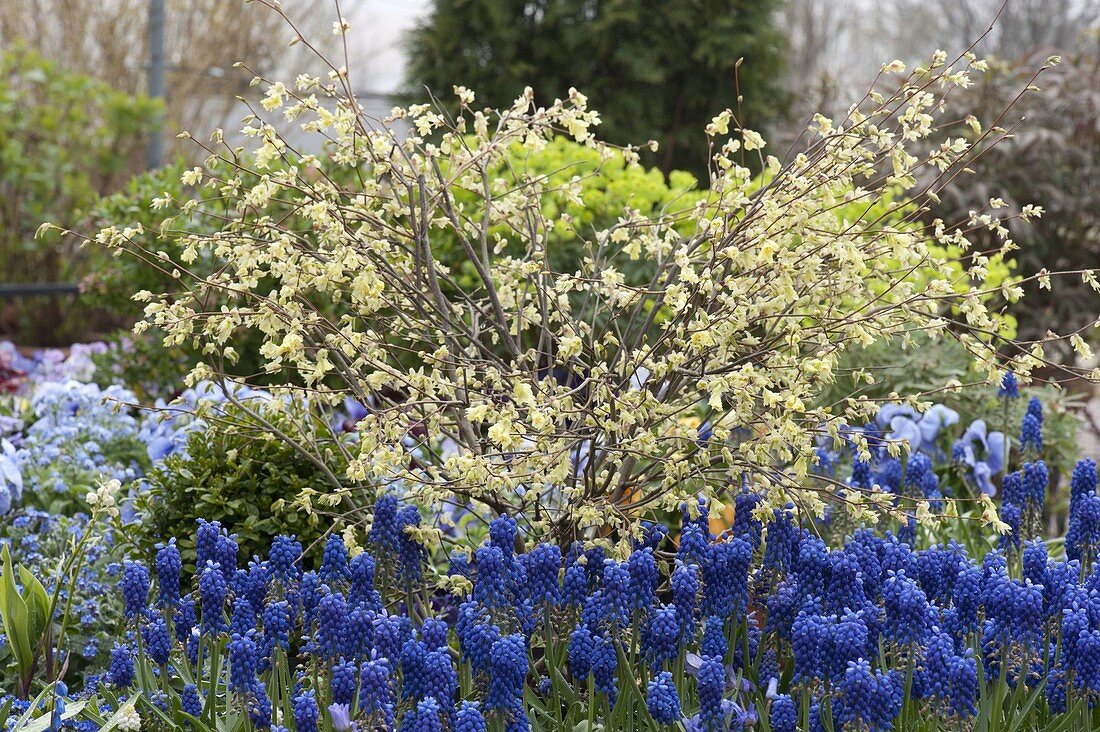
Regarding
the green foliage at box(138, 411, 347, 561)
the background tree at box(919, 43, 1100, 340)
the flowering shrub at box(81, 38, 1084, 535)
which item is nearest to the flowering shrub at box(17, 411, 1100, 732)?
the flowering shrub at box(81, 38, 1084, 535)

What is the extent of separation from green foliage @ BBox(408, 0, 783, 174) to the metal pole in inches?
86.5

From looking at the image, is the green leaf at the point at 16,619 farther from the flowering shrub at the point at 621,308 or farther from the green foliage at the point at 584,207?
the green foliage at the point at 584,207

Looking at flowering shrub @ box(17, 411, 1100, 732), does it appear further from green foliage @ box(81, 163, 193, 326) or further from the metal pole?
the metal pole

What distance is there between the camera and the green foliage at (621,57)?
10.4 m

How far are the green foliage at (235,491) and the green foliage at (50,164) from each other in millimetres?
5514

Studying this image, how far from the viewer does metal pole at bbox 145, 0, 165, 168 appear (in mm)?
8938

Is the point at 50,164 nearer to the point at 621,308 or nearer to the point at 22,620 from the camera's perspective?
the point at 22,620

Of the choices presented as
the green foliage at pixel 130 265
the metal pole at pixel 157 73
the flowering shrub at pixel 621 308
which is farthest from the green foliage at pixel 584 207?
the metal pole at pixel 157 73

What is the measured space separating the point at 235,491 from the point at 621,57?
304 inches

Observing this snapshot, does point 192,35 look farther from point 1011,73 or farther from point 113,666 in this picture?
point 113,666

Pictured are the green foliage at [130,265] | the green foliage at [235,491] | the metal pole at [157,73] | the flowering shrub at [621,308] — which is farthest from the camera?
the metal pole at [157,73]

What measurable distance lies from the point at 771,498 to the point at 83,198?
707 cm

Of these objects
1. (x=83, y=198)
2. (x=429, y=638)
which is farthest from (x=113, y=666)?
(x=83, y=198)

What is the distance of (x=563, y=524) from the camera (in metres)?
3.23
